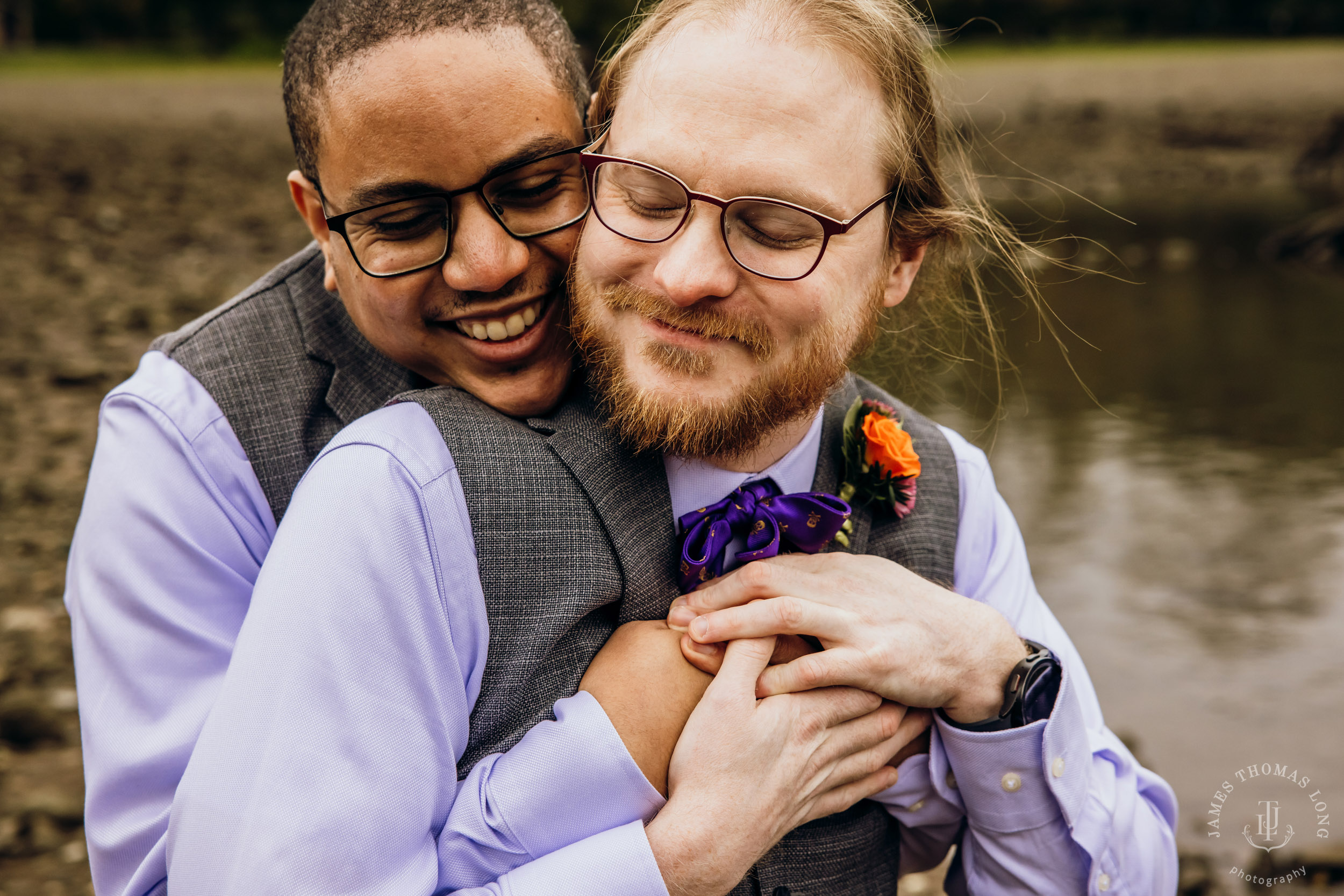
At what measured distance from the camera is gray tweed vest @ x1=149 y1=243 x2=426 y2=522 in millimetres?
2035

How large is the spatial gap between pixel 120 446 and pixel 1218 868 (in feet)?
11.4

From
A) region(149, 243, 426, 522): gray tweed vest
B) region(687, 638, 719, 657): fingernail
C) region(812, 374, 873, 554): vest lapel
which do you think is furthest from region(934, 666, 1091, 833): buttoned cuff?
region(149, 243, 426, 522): gray tweed vest

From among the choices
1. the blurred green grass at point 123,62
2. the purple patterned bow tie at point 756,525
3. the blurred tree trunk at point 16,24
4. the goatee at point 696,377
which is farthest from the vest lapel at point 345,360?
the blurred tree trunk at point 16,24

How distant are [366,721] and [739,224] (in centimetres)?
90

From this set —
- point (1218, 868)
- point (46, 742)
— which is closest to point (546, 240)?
point (46, 742)

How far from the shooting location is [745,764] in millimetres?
1687

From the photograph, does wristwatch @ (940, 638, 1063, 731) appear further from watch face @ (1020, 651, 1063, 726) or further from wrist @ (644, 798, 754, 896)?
wrist @ (644, 798, 754, 896)

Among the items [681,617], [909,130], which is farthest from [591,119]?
[681,617]

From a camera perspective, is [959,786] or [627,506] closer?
[627,506]

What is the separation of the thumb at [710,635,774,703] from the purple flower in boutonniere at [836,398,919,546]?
0.33 meters

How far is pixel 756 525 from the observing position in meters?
1.87

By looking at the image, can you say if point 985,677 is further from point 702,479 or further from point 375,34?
point 375,34

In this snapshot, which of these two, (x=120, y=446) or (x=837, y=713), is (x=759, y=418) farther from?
(x=120, y=446)

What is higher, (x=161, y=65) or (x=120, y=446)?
(x=120, y=446)
